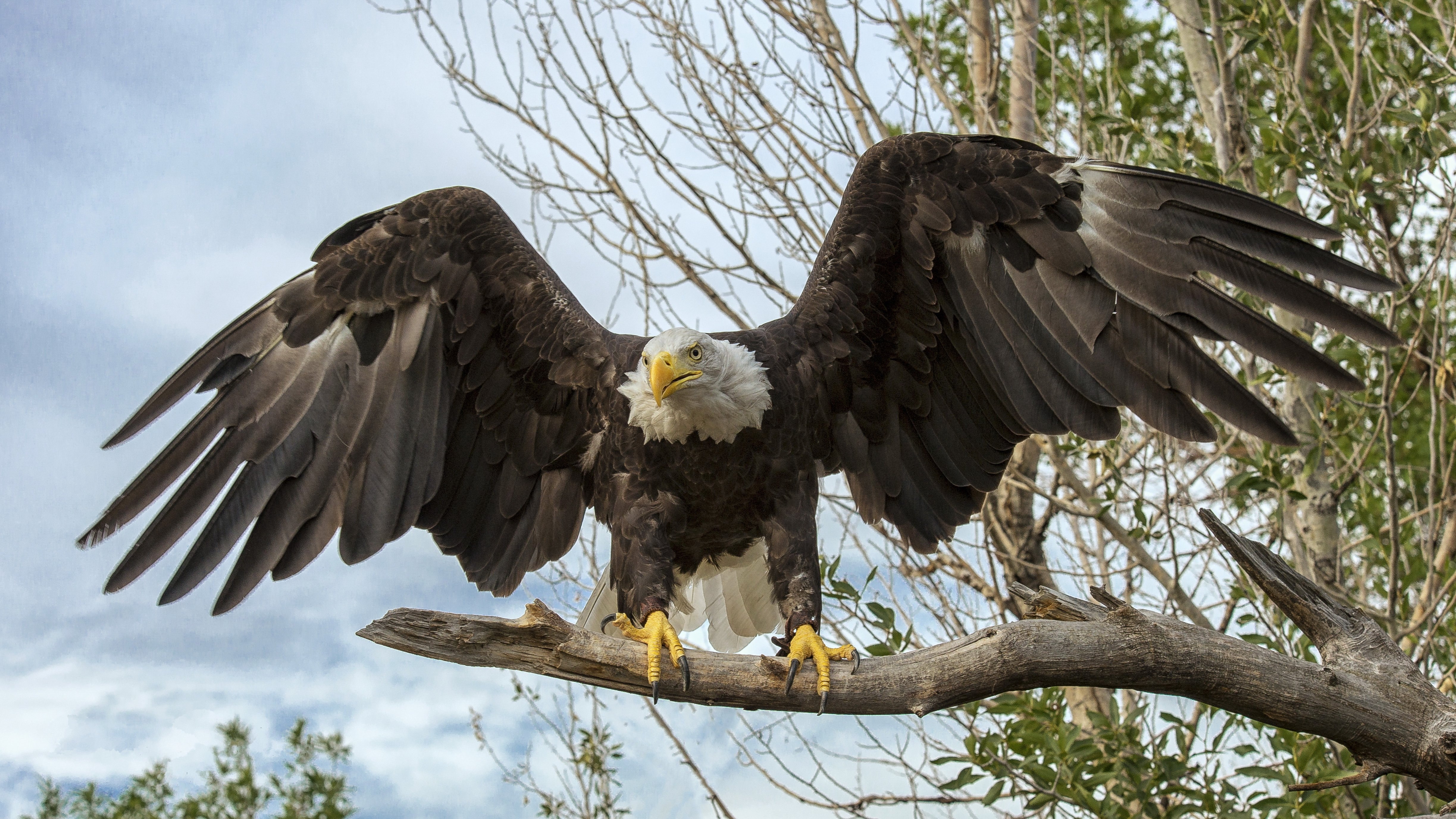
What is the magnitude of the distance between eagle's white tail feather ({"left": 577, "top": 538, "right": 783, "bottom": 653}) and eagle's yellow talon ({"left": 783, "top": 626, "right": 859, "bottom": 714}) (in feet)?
3.56

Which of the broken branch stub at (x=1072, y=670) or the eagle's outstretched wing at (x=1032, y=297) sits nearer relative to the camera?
the broken branch stub at (x=1072, y=670)

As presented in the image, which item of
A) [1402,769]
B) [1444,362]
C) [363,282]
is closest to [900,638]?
[1402,769]

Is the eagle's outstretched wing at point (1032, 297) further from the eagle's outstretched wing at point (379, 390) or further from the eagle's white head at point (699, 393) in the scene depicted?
the eagle's outstretched wing at point (379, 390)

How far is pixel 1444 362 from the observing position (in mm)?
5297

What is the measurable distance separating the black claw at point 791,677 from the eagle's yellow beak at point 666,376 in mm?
967

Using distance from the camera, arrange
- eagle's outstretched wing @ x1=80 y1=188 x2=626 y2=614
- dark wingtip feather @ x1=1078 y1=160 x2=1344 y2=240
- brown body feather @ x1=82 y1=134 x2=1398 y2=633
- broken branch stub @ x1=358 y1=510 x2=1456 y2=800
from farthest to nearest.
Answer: eagle's outstretched wing @ x1=80 y1=188 x2=626 y2=614
brown body feather @ x1=82 y1=134 x2=1398 y2=633
dark wingtip feather @ x1=1078 y1=160 x2=1344 y2=240
broken branch stub @ x1=358 y1=510 x2=1456 y2=800

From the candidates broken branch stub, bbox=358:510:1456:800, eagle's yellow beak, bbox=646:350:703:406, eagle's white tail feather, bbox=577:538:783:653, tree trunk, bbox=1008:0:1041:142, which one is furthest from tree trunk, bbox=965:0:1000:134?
broken branch stub, bbox=358:510:1456:800

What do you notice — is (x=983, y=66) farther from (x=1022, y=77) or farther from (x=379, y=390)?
(x=379, y=390)

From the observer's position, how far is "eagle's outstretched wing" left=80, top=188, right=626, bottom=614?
4.27m

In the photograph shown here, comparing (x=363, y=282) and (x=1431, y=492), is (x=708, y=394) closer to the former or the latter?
(x=363, y=282)

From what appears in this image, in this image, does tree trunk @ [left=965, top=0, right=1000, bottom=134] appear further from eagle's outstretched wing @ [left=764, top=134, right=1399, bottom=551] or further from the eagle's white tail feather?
the eagle's white tail feather

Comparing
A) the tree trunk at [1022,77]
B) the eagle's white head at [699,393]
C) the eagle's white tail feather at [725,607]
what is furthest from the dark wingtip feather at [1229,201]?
the tree trunk at [1022,77]

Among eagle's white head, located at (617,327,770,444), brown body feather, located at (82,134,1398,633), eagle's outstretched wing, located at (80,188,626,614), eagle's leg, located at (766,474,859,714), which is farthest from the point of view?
eagle's outstretched wing, located at (80,188,626,614)

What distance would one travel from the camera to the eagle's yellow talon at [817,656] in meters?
3.43
